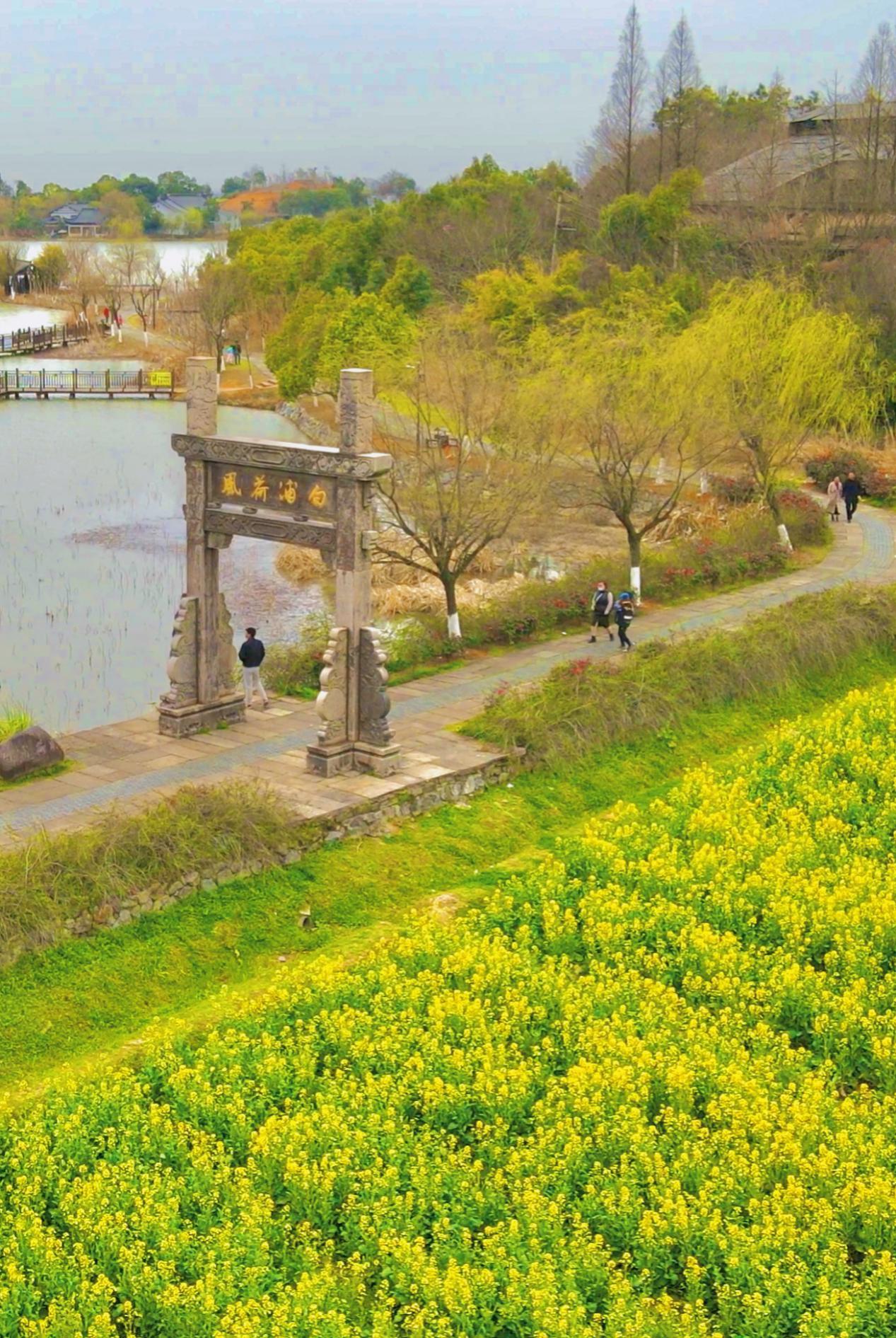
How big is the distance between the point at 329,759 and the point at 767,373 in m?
16.6

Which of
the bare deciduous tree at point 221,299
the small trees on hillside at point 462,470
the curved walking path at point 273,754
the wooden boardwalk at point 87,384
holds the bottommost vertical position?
the curved walking path at point 273,754

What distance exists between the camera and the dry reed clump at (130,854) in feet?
45.6

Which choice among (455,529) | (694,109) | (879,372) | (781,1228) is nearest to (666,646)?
(455,529)

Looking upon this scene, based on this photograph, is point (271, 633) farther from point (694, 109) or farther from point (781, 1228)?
point (694, 109)

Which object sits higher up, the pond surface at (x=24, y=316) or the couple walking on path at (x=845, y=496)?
the pond surface at (x=24, y=316)

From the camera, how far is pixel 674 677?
21.6m

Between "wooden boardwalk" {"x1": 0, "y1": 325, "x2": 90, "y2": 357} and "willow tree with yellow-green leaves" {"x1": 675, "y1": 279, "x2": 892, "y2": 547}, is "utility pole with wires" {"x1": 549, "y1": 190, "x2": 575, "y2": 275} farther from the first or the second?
"willow tree with yellow-green leaves" {"x1": 675, "y1": 279, "x2": 892, "y2": 547}

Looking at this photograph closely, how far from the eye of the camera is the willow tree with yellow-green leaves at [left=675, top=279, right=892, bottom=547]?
29891 millimetres

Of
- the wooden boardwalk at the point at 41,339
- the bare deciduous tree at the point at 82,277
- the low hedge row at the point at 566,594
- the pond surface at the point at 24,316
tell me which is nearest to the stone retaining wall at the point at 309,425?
the low hedge row at the point at 566,594

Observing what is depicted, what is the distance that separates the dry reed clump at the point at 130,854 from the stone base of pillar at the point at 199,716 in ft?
8.67

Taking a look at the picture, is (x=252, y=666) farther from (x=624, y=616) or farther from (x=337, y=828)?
(x=624, y=616)

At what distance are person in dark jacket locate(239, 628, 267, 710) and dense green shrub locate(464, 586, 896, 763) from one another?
8.76 feet

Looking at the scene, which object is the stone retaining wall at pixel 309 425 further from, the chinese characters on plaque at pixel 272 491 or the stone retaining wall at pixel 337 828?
the stone retaining wall at pixel 337 828

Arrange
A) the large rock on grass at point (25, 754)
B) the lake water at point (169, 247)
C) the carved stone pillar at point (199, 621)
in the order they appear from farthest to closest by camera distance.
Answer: the lake water at point (169, 247), the carved stone pillar at point (199, 621), the large rock on grass at point (25, 754)
